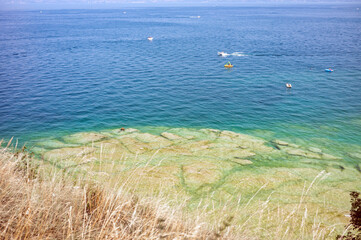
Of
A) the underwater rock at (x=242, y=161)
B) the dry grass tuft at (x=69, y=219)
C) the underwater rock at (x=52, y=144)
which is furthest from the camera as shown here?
the underwater rock at (x=52, y=144)

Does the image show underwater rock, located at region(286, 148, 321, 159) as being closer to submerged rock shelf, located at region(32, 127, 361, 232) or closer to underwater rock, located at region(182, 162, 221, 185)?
submerged rock shelf, located at region(32, 127, 361, 232)

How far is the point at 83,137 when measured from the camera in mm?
25969

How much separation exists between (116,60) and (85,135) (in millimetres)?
41318

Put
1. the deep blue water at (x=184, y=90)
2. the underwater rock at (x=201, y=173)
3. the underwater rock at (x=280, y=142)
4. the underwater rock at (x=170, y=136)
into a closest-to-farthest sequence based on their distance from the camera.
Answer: the underwater rock at (x=201, y=173) → the underwater rock at (x=280, y=142) → the underwater rock at (x=170, y=136) → the deep blue water at (x=184, y=90)

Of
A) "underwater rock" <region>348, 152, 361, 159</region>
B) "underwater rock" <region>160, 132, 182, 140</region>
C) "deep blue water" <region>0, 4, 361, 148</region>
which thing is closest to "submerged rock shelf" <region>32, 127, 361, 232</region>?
"underwater rock" <region>160, 132, 182, 140</region>

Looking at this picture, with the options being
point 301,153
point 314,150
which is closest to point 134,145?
point 301,153

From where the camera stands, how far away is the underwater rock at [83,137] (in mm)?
24942

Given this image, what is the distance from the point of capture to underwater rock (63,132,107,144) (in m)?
24.9

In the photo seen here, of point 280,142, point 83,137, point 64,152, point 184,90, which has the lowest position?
point 280,142

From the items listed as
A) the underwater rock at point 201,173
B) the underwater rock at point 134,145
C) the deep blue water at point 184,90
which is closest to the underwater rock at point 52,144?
the deep blue water at point 184,90

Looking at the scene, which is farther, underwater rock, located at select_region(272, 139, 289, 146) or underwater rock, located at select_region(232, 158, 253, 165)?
underwater rock, located at select_region(272, 139, 289, 146)

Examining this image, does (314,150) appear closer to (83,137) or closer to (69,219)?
(83,137)

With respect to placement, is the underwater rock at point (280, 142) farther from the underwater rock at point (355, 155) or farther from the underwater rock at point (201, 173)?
the underwater rock at point (201, 173)

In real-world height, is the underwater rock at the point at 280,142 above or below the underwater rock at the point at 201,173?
below
